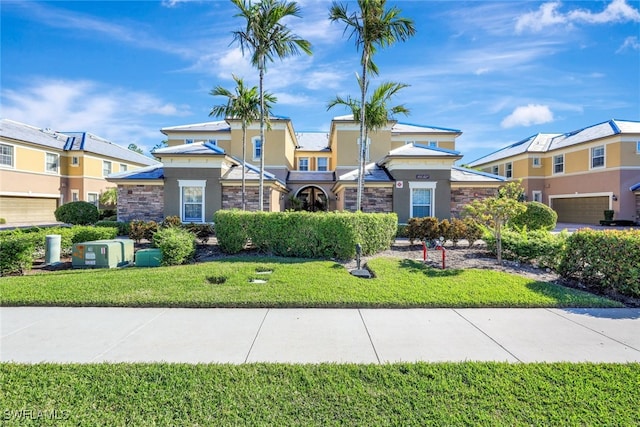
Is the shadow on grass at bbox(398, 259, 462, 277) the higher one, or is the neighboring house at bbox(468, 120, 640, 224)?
the neighboring house at bbox(468, 120, 640, 224)

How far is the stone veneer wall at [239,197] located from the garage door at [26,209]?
69.7ft

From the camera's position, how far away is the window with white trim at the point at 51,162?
27.5 meters

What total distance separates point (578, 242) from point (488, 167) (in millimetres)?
33661

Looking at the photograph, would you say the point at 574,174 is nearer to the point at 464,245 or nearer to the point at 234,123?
the point at 464,245

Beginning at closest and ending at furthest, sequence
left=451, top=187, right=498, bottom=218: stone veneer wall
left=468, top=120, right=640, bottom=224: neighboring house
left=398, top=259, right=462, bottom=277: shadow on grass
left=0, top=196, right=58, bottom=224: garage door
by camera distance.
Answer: left=398, top=259, right=462, bottom=277: shadow on grass
left=451, top=187, right=498, bottom=218: stone veneer wall
left=468, top=120, right=640, bottom=224: neighboring house
left=0, top=196, right=58, bottom=224: garage door

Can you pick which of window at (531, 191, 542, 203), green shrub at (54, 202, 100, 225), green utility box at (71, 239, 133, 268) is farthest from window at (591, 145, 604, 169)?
green shrub at (54, 202, 100, 225)

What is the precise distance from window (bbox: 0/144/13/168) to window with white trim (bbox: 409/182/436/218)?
30.5m

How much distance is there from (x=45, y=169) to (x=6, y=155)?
10.2 feet

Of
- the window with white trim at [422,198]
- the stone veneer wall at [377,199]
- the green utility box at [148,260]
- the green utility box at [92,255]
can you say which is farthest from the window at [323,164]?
the green utility box at [92,255]

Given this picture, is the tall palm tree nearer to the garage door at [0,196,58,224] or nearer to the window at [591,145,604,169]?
the window at [591,145,604,169]

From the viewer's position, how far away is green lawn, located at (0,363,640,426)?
2.82m

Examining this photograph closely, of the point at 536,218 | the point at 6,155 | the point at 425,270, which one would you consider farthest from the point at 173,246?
the point at 6,155

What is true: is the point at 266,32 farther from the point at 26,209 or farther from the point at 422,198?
the point at 26,209

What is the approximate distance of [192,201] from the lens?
661 inches
